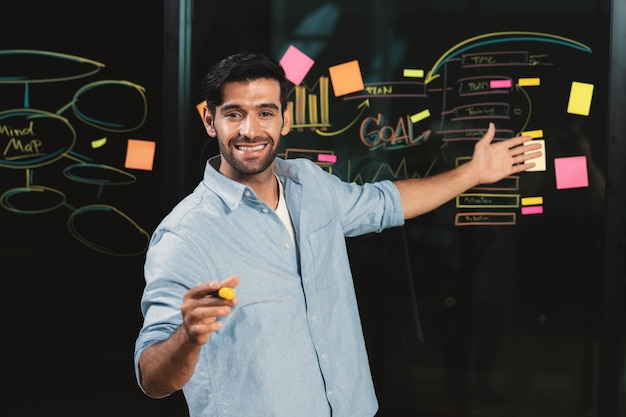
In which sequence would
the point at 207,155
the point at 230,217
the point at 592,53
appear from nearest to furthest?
the point at 230,217 → the point at 592,53 → the point at 207,155

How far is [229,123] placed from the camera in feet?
7.23

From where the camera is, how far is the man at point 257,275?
6.64 ft

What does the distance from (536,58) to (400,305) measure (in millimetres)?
1150

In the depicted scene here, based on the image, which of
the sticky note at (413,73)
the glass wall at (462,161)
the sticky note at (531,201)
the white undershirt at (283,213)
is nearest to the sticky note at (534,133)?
the glass wall at (462,161)

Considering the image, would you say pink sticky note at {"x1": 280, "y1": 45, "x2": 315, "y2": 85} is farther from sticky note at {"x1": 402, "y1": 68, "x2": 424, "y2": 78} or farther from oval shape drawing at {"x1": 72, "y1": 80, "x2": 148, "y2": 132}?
oval shape drawing at {"x1": 72, "y1": 80, "x2": 148, "y2": 132}

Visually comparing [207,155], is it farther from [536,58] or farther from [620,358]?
[620,358]

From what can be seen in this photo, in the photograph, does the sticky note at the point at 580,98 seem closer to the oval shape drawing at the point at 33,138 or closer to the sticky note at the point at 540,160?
the sticky note at the point at 540,160

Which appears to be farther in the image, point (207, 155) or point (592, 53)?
point (207, 155)

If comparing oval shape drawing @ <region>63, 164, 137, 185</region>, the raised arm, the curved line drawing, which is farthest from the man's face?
oval shape drawing @ <region>63, 164, 137, 185</region>

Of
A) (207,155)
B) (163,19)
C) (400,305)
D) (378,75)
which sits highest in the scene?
(163,19)

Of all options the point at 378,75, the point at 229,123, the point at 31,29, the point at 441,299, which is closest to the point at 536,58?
the point at 378,75

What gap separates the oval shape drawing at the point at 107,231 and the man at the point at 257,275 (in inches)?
42.2

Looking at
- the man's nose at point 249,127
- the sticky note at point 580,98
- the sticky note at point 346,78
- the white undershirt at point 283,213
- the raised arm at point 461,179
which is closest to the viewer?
the man's nose at point 249,127

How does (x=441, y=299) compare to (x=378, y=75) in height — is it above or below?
below
